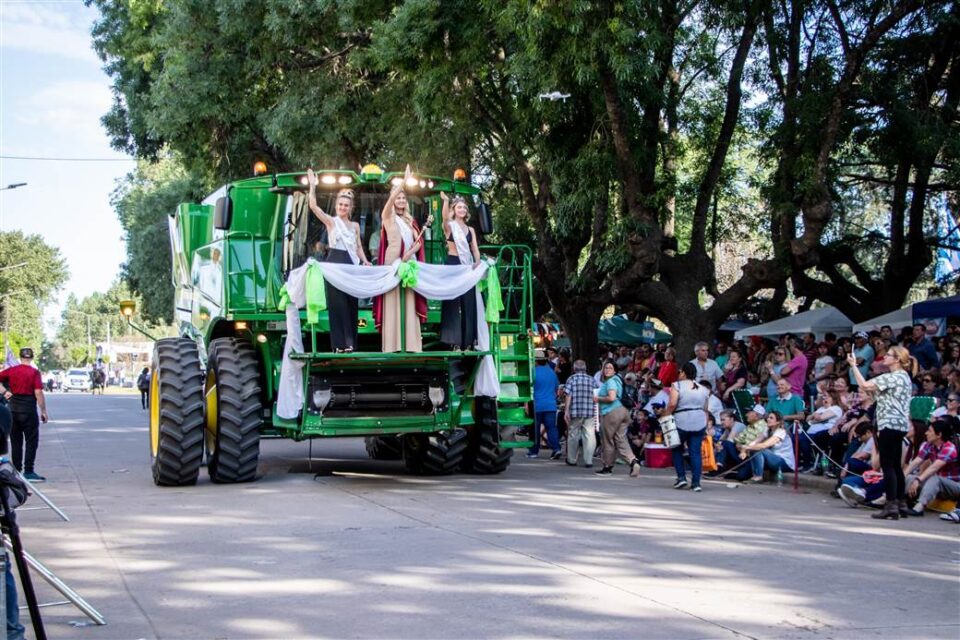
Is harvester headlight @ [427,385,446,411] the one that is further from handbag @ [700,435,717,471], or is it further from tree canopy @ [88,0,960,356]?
tree canopy @ [88,0,960,356]

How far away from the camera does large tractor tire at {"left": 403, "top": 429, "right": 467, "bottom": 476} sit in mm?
15414

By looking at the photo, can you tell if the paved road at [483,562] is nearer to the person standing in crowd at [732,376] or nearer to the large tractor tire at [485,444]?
the large tractor tire at [485,444]

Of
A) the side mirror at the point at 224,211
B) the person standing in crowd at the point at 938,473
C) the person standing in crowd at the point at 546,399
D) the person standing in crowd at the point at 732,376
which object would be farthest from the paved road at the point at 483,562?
the person standing in crowd at the point at 732,376

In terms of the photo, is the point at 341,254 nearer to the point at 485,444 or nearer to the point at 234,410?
the point at 234,410

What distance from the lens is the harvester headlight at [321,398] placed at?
13203 millimetres

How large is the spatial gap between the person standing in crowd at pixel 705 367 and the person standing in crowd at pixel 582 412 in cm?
183

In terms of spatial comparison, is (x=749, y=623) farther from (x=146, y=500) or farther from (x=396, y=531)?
(x=146, y=500)

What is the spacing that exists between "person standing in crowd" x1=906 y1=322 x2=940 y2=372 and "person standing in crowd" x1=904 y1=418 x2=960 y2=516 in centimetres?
489

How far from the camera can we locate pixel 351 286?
12.9m

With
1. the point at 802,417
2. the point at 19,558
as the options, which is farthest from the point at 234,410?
the point at 802,417

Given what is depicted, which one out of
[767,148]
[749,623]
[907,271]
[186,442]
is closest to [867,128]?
[767,148]

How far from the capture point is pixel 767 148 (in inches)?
872

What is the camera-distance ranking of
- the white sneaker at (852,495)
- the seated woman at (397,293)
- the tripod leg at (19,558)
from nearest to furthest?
the tripod leg at (19,558) < the seated woman at (397,293) < the white sneaker at (852,495)

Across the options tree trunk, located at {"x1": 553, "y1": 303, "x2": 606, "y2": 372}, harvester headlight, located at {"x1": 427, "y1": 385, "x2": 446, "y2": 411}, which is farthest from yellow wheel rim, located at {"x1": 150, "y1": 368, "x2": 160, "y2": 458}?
tree trunk, located at {"x1": 553, "y1": 303, "x2": 606, "y2": 372}
